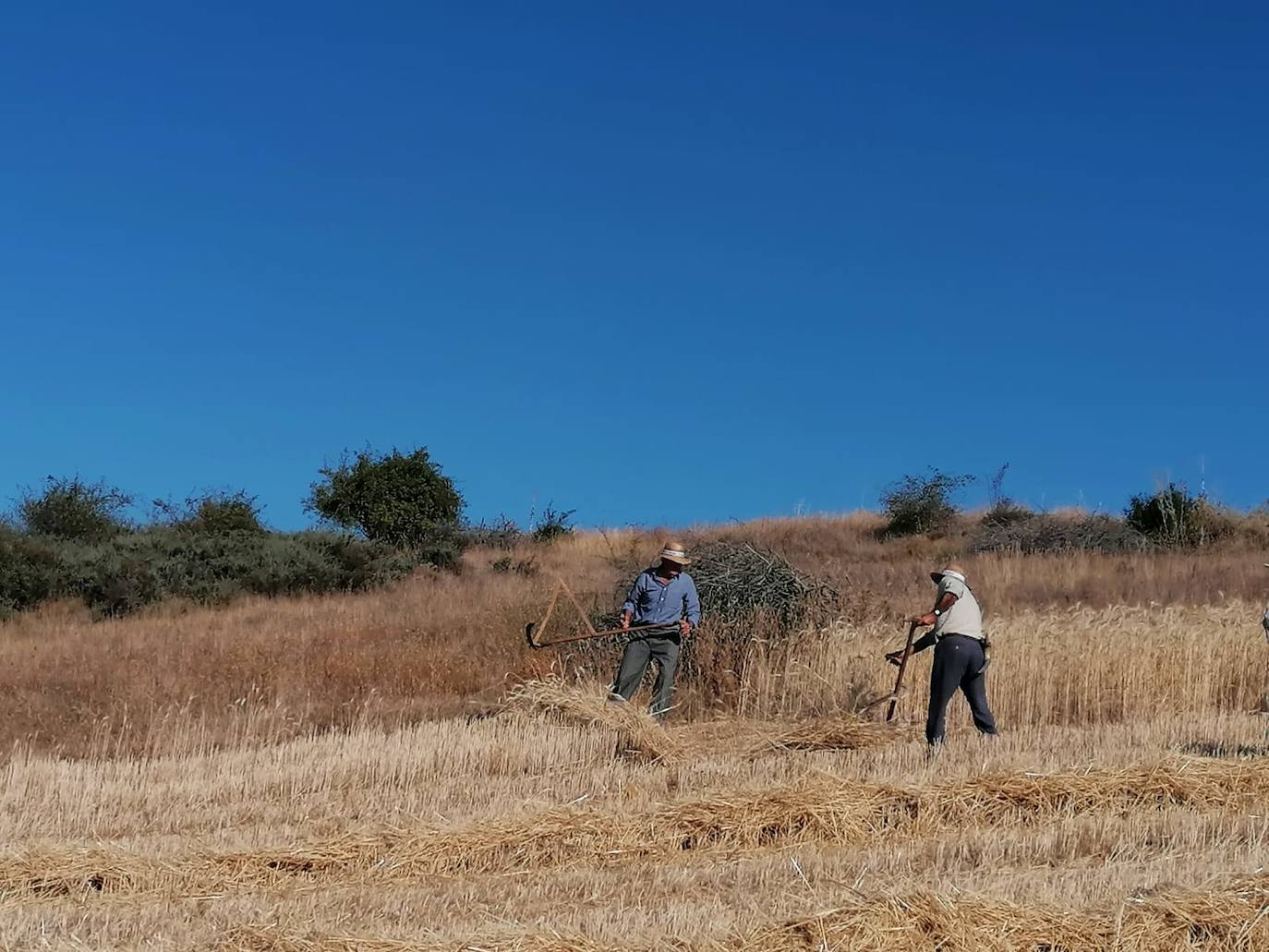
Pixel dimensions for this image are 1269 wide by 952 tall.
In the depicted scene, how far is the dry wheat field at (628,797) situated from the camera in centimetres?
584

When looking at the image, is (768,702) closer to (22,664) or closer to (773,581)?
(773,581)

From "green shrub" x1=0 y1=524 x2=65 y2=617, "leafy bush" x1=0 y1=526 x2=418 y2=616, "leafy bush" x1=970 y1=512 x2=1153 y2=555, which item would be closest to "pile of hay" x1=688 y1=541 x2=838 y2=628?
"leafy bush" x1=970 y1=512 x2=1153 y2=555

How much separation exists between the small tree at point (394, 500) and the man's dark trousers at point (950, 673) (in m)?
23.3

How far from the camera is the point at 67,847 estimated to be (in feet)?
25.0

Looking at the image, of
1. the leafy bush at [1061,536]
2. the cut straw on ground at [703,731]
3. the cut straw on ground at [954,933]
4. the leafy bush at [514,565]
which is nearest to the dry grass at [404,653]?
the cut straw on ground at [703,731]

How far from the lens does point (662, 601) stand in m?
12.8

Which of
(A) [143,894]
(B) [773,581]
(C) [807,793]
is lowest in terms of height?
(A) [143,894]

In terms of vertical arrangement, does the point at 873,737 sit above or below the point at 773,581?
below

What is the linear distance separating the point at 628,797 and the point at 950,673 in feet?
10.8

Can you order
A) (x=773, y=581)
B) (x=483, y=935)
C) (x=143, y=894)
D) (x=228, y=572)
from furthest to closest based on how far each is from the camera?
(x=228, y=572), (x=773, y=581), (x=143, y=894), (x=483, y=935)

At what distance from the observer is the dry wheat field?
5.84 metres

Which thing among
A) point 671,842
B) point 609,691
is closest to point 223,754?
point 609,691

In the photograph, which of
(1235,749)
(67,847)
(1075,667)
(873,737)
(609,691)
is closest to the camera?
(67,847)

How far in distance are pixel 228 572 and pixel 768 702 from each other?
16161mm
